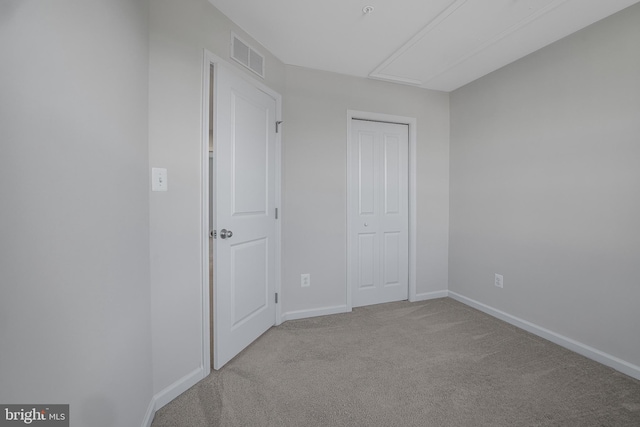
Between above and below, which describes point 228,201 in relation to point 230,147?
below

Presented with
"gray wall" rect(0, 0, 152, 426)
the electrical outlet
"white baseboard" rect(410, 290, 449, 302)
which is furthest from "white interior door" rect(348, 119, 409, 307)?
"gray wall" rect(0, 0, 152, 426)

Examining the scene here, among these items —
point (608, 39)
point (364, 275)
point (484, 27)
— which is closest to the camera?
Result: point (608, 39)

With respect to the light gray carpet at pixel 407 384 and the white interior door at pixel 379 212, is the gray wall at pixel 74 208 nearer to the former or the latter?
the light gray carpet at pixel 407 384

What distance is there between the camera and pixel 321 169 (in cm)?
274

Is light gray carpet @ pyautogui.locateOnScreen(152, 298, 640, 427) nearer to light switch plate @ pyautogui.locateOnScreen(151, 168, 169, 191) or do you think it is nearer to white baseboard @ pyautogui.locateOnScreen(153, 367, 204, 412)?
white baseboard @ pyautogui.locateOnScreen(153, 367, 204, 412)

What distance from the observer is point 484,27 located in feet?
6.68

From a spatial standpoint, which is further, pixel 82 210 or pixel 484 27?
pixel 484 27

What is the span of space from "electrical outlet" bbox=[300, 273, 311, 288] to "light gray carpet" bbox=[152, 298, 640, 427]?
0.43m

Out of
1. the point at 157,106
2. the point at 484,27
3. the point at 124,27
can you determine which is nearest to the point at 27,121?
the point at 124,27

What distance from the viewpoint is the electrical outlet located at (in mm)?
2682

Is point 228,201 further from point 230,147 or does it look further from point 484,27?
point 484,27

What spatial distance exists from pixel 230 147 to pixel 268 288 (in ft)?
4.16

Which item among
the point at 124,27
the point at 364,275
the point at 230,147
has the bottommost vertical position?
the point at 364,275

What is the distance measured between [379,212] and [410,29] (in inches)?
68.5
